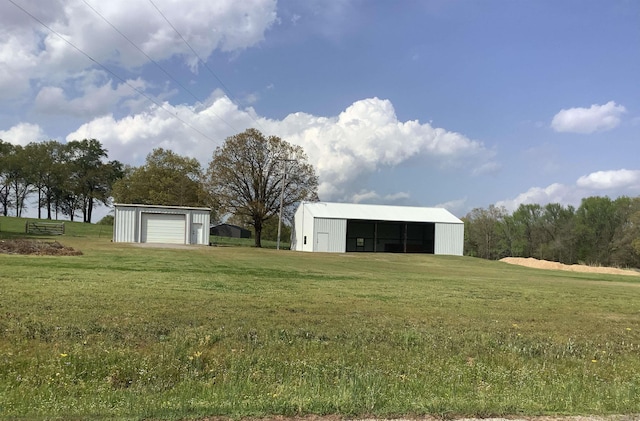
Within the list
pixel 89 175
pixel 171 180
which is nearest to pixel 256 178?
pixel 171 180

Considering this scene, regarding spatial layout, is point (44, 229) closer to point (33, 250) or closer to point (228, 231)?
point (33, 250)

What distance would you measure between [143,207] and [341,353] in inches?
1729

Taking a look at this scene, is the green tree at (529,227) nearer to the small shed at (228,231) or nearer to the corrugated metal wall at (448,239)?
the corrugated metal wall at (448,239)

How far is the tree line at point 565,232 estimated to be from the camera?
241ft

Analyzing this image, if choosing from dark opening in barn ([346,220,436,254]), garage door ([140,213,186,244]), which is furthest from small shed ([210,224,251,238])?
garage door ([140,213,186,244])

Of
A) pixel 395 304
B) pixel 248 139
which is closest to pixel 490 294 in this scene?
pixel 395 304

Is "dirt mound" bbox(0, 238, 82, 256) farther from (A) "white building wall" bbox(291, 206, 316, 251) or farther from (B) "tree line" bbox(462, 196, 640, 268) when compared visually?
(B) "tree line" bbox(462, 196, 640, 268)

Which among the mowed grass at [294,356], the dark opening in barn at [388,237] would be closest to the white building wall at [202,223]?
the dark opening in barn at [388,237]

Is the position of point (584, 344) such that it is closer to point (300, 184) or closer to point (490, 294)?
point (490, 294)

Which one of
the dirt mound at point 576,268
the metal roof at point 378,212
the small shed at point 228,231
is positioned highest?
the metal roof at point 378,212

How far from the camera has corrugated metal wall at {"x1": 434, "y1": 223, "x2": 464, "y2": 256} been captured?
58281 millimetres

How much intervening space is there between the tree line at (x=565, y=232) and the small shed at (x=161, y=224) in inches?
2075

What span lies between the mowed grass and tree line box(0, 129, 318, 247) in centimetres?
4226

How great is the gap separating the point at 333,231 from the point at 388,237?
1644cm
